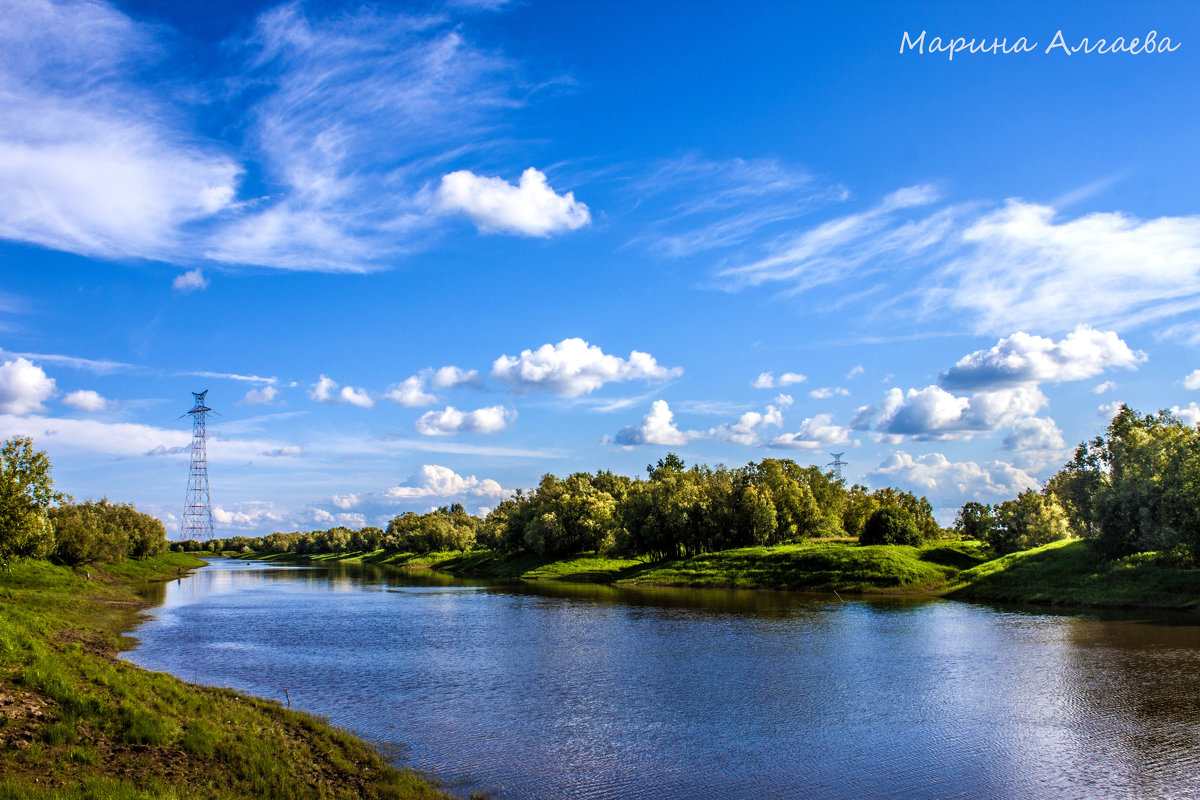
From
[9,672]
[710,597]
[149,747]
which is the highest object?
[9,672]

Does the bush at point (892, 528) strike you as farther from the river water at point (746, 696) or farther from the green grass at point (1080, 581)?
the river water at point (746, 696)

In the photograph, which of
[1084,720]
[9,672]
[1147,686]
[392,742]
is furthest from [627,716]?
[1147,686]

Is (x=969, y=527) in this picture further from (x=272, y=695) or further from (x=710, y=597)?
(x=272, y=695)

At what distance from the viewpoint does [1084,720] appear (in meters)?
31.3

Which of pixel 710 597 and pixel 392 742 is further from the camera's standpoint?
pixel 710 597

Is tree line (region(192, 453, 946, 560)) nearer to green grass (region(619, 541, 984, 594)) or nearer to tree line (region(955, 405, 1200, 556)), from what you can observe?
green grass (region(619, 541, 984, 594))

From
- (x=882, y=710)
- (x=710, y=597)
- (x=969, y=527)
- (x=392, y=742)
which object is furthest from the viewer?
(x=969, y=527)

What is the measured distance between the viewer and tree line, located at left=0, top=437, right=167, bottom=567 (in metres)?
54.6

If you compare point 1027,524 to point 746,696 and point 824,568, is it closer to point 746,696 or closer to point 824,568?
point 824,568

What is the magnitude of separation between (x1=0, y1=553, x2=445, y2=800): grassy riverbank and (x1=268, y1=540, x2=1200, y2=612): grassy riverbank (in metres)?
72.1

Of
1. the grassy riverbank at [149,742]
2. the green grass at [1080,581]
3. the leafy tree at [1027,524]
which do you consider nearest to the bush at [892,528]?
the leafy tree at [1027,524]

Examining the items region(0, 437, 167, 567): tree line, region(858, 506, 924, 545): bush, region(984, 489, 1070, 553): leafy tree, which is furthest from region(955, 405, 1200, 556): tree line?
region(0, 437, 167, 567): tree line

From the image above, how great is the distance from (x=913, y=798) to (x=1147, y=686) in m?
23.0

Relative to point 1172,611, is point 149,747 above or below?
above
